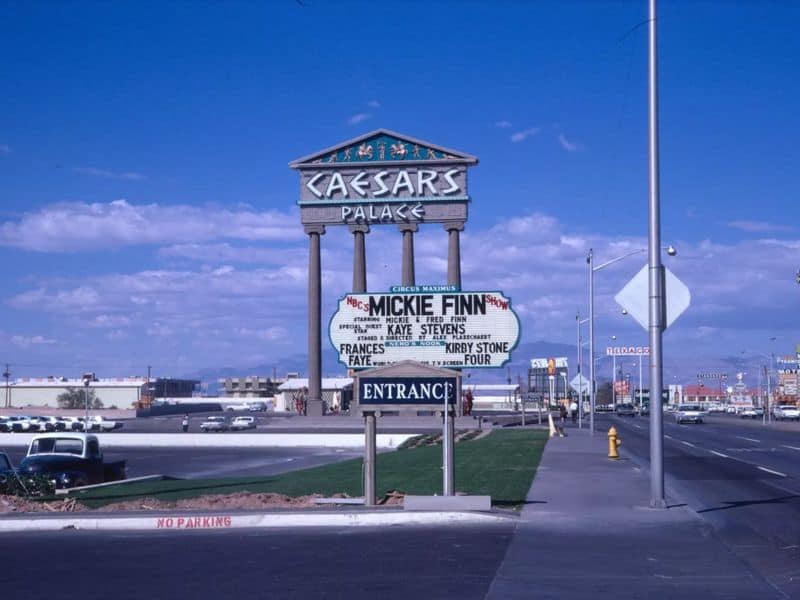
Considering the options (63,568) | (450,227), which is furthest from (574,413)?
(63,568)

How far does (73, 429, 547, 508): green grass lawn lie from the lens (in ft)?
70.0

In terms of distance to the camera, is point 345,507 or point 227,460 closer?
point 345,507

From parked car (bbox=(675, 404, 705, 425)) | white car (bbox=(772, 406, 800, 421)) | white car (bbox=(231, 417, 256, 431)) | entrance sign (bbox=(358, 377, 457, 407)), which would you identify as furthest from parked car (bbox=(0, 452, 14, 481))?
white car (bbox=(772, 406, 800, 421))

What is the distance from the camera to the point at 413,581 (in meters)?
11.0

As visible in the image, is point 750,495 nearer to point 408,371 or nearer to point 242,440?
point 408,371

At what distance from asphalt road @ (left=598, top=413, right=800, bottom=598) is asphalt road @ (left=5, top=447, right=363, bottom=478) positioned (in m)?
11.9

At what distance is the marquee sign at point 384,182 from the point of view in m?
52.6

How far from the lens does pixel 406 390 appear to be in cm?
1809

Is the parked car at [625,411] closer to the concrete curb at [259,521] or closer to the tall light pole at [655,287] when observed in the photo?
the tall light pole at [655,287]

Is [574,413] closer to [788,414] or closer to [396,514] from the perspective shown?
[788,414]

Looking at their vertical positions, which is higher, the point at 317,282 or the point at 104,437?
the point at 317,282

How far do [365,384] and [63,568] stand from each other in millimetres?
6960

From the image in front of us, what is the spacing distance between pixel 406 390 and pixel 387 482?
6229 millimetres

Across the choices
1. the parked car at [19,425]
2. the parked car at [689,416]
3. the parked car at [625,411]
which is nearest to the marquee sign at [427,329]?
the parked car at [19,425]
